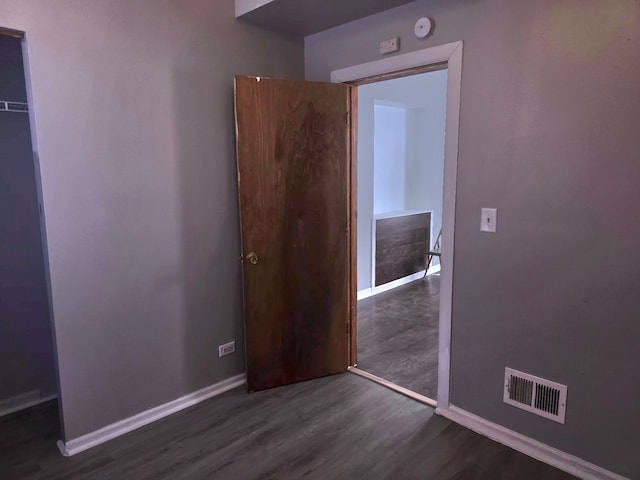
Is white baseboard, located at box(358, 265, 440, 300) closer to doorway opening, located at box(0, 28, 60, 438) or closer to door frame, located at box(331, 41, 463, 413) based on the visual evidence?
door frame, located at box(331, 41, 463, 413)

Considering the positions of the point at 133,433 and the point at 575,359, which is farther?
the point at 133,433

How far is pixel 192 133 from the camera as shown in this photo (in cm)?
246

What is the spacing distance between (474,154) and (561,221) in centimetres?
53

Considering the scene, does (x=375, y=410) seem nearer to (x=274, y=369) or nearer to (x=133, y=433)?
(x=274, y=369)

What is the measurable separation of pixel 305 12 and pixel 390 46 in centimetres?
52

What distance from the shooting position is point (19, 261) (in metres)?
2.54

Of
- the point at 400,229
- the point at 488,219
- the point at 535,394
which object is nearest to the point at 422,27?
the point at 488,219

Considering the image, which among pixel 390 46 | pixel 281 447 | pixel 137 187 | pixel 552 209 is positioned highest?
pixel 390 46

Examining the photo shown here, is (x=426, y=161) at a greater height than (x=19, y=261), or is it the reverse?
(x=426, y=161)

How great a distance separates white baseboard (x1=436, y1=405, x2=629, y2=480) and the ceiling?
229 centimetres

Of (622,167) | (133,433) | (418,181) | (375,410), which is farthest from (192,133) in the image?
(418,181)

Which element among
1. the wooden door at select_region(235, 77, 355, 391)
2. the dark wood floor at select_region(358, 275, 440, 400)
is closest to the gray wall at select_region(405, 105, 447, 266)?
the dark wood floor at select_region(358, 275, 440, 400)

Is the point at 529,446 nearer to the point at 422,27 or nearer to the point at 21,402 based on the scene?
the point at 422,27

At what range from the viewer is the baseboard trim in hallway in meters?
2.63
